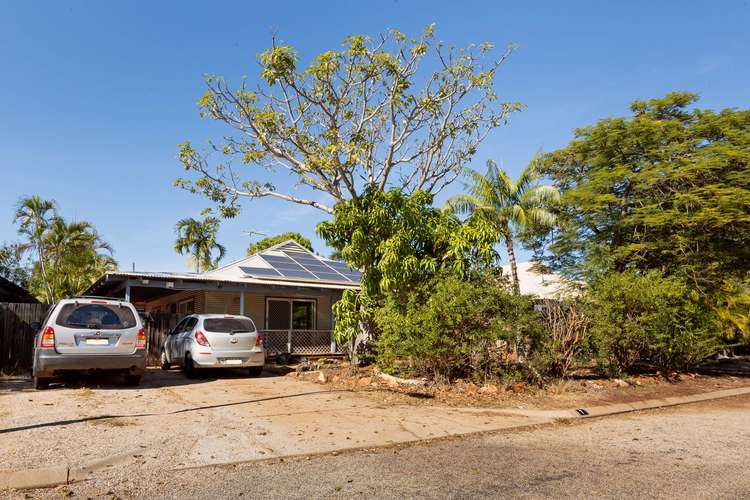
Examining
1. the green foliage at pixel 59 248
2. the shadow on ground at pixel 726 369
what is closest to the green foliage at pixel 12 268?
the green foliage at pixel 59 248

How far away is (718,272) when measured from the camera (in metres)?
15.5

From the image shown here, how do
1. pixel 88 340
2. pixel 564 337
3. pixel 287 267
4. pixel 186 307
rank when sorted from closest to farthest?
pixel 88 340
pixel 564 337
pixel 287 267
pixel 186 307

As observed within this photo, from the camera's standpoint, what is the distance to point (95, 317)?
10.2 metres

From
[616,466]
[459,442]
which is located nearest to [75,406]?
[459,442]

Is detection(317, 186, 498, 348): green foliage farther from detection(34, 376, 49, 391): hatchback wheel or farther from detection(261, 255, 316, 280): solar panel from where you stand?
detection(261, 255, 316, 280): solar panel

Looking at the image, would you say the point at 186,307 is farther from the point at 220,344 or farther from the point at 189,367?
the point at 220,344

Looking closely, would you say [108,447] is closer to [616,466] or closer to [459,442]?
[459,442]

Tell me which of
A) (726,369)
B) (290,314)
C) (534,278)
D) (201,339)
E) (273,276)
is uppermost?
(534,278)

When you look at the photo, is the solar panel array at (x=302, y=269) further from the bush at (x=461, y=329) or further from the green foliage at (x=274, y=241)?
the green foliage at (x=274, y=241)

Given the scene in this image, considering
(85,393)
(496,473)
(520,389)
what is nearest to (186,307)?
(85,393)

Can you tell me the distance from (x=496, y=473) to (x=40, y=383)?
29.7ft

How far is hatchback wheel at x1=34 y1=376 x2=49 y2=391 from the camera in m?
10.1

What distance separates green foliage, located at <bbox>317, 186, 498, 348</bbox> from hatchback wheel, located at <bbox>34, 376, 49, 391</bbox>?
20.6 feet

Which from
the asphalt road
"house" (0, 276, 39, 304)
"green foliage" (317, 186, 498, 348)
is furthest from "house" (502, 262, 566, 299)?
"house" (0, 276, 39, 304)
